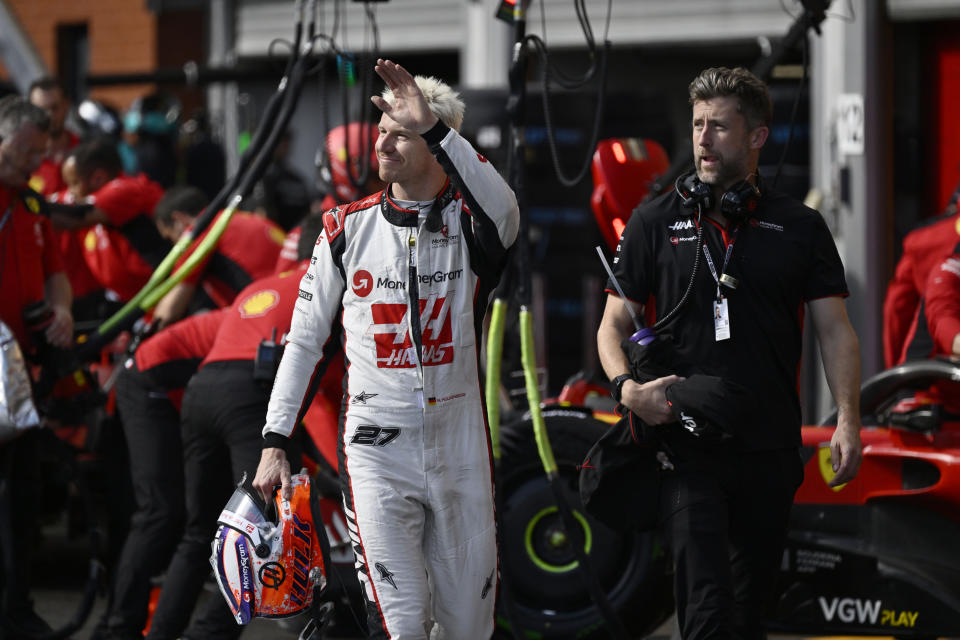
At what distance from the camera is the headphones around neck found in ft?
14.2

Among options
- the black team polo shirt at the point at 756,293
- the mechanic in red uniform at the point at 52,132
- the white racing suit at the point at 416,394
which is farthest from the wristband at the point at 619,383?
the mechanic in red uniform at the point at 52,132

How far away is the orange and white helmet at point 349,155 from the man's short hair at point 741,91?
2420 mm

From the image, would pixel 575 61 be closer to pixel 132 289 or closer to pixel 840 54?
pixel 840 54

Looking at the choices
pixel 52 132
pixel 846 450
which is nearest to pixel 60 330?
pixel 52 132

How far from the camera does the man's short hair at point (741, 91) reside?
14.5 feet

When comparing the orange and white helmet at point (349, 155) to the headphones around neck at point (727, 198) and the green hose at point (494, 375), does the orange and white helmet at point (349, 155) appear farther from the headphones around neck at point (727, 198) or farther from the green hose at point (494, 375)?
the headphones around neck at point (727, 198)

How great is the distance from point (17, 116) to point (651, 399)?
11.5 feet

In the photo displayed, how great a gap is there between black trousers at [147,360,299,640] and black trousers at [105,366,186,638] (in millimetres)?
301

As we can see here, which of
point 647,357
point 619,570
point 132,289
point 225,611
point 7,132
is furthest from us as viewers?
point 132,289

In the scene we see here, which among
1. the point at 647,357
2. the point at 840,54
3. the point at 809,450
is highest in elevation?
the point at 840,54

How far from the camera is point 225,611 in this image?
17.6ft


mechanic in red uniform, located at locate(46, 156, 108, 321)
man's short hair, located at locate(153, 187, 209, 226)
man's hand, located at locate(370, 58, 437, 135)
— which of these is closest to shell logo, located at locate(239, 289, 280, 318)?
man's hand, located at locate(370, 58, 437, 135)

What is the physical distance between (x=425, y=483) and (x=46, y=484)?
372cm

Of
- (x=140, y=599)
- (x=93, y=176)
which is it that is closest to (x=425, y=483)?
(x=140, y=599)
